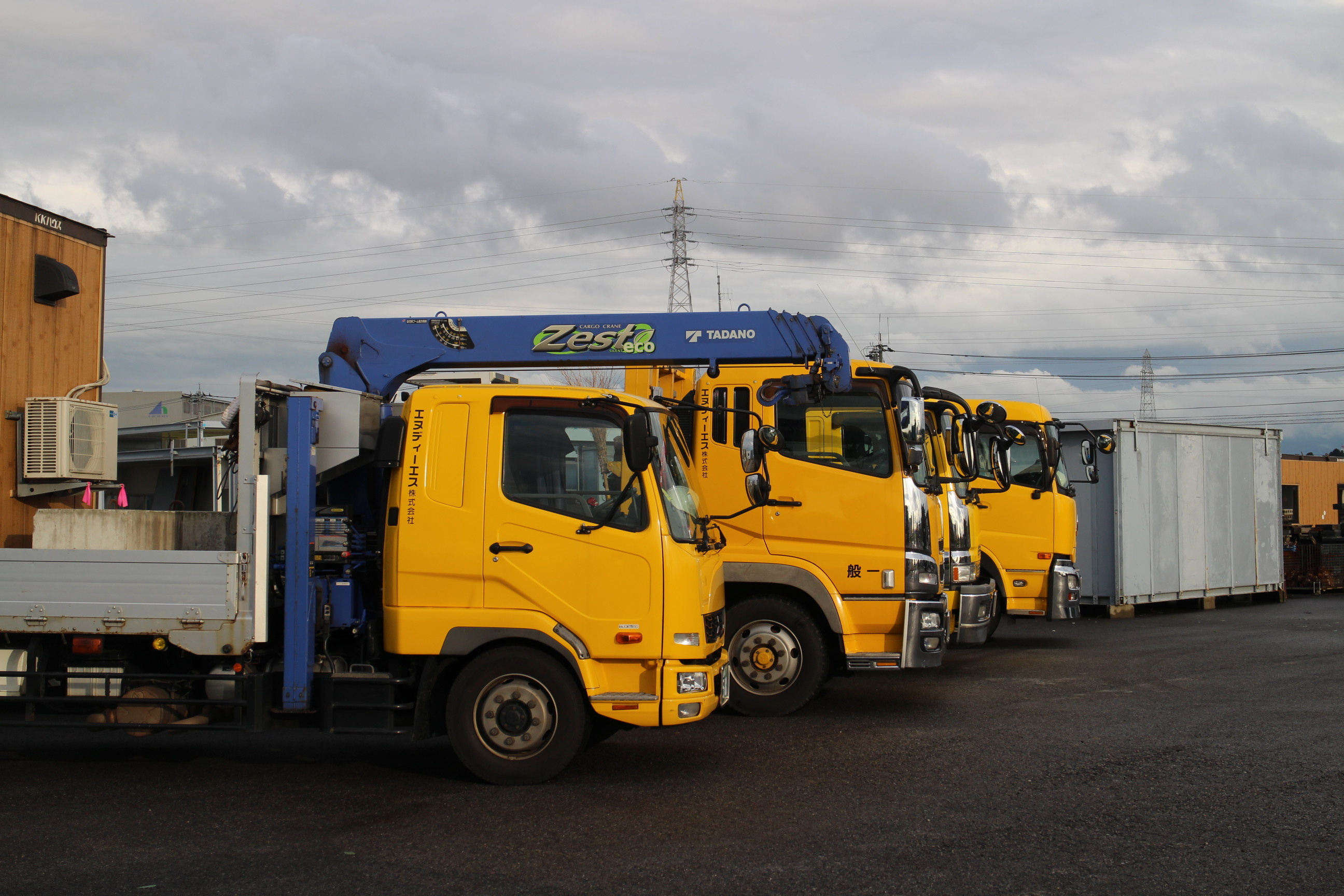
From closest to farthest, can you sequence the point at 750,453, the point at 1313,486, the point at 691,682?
the point at 691,682, the point at 750,453, the point at 1313,486

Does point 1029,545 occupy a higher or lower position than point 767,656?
higher

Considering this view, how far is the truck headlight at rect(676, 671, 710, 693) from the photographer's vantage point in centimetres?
663

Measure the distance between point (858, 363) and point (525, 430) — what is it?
3.57 metres

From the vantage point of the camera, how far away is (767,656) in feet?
29.9

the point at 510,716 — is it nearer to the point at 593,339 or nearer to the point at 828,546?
the point at 593,339

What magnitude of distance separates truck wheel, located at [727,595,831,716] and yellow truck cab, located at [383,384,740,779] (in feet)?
7.52

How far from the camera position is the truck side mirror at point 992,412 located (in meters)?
11.2

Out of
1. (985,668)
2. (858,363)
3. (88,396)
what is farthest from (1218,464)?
(88,396)

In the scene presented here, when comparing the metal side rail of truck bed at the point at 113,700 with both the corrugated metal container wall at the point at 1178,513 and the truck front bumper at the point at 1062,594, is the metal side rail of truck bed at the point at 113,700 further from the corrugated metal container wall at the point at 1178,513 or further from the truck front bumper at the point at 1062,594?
the corrugated metal container wall at the point at 1178,513

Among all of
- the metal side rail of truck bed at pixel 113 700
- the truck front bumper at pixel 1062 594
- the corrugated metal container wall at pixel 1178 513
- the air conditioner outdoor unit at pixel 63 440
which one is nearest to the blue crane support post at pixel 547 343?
the air conditioner outdoor unit at pixel 63 440

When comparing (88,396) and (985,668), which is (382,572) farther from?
(985,668)

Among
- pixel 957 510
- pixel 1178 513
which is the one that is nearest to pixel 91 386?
pixel 957 510

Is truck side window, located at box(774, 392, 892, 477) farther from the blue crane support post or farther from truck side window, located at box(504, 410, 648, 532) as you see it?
truck side window, located at box(504, 410, 648, 532)

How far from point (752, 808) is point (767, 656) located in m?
2.80
